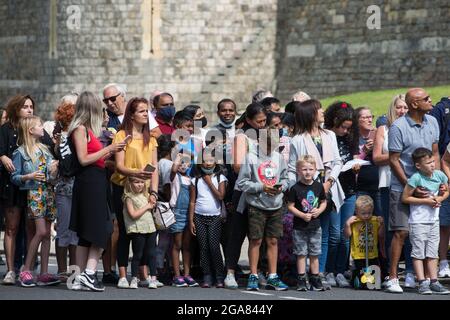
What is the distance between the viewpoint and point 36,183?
13.4 m

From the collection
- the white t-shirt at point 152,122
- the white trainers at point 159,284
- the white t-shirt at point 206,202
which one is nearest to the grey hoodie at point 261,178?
the white t-shirt at point 206,202

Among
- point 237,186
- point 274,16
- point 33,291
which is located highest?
point 274,16

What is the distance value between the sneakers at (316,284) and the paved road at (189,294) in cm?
9

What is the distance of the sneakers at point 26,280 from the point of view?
42.9ft

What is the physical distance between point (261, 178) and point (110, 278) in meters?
1.63

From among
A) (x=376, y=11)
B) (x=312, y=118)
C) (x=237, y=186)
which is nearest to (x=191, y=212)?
(x=237, y=186)

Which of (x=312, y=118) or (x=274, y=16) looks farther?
(x=274, y=16)

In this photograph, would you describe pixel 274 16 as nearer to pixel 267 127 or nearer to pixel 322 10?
pixel 322 10

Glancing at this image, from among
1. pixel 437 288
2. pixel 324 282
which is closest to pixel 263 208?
pixel 324 282

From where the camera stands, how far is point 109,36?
3203 centimetres

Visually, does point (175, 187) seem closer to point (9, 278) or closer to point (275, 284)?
point (275, 284)

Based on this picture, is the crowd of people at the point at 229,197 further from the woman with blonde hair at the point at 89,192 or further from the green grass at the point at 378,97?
the green grass at the point at 378,97

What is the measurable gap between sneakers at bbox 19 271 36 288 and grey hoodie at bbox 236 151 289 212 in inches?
75.7

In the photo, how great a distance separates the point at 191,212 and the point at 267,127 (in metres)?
1.07
